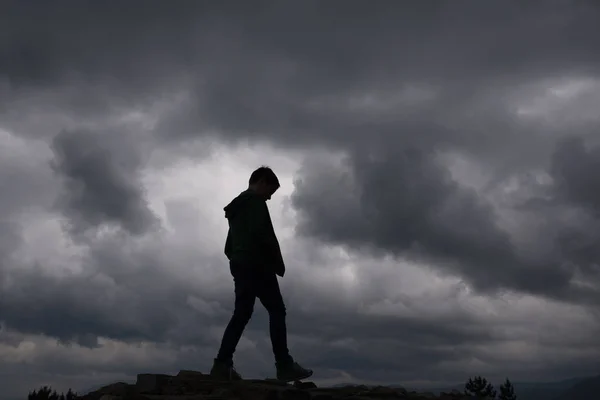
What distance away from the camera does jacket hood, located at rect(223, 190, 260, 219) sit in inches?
361

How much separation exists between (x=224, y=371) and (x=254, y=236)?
6.66ft

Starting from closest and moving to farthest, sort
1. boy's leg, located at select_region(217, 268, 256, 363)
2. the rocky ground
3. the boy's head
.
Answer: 1. the rocky ground
2. boy's leg, located at select_region(217, 268, 256, 363)
3. the boy's head

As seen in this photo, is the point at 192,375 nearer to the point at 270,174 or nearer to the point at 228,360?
the point at 228,360

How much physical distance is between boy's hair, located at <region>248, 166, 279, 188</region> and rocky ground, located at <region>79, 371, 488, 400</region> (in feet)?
9.78

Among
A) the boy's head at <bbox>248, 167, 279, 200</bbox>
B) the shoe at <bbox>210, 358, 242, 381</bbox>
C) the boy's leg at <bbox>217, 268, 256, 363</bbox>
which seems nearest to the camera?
the shoe at <bbox>210, 358, 242, 381</bbox>

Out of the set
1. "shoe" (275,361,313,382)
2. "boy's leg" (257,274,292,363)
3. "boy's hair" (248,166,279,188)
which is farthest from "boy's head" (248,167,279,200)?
"shoe" (275,361,313,382)

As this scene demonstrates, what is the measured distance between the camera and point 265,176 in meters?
9.30

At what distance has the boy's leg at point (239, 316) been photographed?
8867 mm

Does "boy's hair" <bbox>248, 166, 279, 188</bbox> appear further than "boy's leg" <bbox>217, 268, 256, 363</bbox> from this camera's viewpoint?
Yes

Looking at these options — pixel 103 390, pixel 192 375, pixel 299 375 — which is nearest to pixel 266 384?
pixel 299 375

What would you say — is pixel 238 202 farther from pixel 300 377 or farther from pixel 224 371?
pixel 300 377

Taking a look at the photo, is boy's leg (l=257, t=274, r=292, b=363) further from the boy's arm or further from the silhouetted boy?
the boy's arm

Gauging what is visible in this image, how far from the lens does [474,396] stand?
7.95m

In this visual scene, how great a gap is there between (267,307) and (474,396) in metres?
3.23
